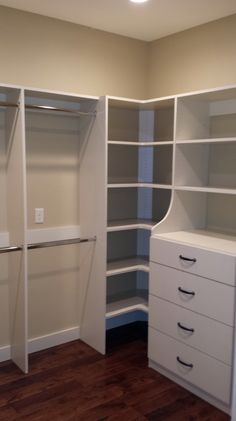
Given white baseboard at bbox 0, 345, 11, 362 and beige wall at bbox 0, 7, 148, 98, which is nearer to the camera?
beige wall at bbox 0, 7, 148, 98

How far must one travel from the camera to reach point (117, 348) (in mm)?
3271

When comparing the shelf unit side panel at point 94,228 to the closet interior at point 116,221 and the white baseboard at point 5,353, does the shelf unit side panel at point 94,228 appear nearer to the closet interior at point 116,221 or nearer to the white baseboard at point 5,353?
the closet interior at point 116,221

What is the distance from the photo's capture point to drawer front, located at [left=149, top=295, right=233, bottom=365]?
2.38m

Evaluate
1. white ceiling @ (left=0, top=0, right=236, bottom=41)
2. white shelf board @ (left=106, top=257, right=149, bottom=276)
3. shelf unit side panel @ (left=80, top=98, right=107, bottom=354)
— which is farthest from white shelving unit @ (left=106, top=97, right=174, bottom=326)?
white ceiling @ (left=0, top=0, right=236, bottom=41)

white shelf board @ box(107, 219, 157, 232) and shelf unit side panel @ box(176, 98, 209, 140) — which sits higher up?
shelf unit side panel @ box(176, 98, 209, 140)

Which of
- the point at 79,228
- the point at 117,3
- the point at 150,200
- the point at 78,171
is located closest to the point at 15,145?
the point at 78,171

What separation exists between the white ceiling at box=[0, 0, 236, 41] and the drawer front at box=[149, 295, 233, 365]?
1.98 m

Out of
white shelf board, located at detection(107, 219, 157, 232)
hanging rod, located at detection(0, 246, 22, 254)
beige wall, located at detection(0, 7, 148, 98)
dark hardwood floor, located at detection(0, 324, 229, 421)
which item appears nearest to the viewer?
dark hardwood floor, located at detection(0, 324, 229, 421)

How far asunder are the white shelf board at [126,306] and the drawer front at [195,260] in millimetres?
594

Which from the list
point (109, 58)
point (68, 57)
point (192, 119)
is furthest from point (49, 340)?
point (109, 58)

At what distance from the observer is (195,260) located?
8.27 ft

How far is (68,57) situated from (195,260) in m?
1.79

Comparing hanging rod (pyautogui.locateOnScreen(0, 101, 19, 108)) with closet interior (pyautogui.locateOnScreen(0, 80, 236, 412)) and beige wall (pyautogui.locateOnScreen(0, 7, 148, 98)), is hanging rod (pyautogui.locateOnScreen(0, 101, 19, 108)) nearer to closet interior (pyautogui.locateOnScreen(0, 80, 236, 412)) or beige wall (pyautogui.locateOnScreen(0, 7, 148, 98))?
closet interior (pyautogui.locateOnScreen(0, 80, 236, 412))

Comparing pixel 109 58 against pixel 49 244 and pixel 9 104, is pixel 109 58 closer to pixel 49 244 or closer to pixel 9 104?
pixel 9 104
